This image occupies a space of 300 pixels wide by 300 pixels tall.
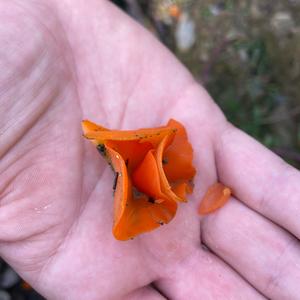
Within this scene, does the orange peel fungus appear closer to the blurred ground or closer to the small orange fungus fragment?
the small orange fungus fragment

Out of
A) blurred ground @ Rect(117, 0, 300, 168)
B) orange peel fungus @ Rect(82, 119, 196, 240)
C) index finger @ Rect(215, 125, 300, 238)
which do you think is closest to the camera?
orange peel fungus @ Rect(82, 119, 196, 240)

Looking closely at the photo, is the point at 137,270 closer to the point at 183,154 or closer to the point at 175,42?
the point at 183,154

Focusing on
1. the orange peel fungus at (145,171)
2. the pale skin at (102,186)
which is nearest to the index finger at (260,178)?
the pale skin at (102,186)

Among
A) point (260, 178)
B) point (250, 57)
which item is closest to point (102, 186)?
point (260, 178)

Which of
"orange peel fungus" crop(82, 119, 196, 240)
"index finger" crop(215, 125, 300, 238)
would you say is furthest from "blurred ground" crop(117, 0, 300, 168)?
"orange peel fungus" crop(82, 119, 196, 240)

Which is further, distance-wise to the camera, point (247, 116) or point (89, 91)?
point (247, 116)

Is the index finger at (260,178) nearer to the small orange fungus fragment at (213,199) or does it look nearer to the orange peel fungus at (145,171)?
the small orange fungus fragment at (213,199)

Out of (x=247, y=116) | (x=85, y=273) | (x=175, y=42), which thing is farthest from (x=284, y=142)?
(x=85, y=273)
